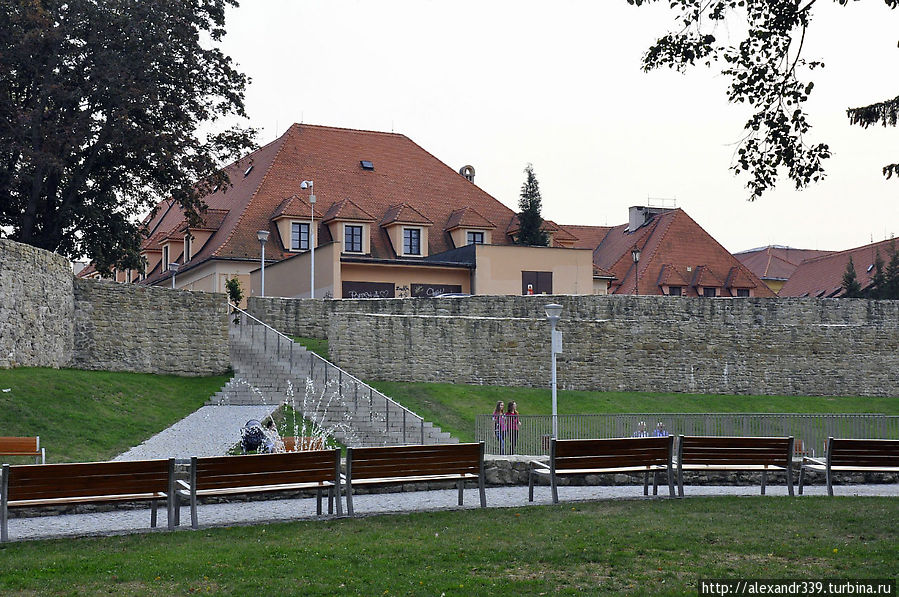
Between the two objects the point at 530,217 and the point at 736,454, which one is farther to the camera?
the point at 530,217

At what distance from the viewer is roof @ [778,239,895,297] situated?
227 ft

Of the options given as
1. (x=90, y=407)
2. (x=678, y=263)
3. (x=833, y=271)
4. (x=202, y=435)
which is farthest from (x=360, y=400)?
(x=833, y=271)

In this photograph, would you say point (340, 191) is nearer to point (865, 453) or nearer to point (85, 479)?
point (865, 453)

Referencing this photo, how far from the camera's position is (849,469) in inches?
535

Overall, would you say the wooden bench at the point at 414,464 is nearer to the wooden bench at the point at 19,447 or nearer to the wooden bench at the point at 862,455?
the wooden bench at the point at 862,455

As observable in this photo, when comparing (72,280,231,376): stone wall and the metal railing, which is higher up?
(72,280,231,376): stone wall

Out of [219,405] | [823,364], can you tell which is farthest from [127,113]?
[823,364]

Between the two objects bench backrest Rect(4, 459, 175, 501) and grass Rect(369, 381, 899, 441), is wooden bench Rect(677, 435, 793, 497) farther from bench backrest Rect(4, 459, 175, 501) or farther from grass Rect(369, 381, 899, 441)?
grass Rect(369, 381, 899, 441)

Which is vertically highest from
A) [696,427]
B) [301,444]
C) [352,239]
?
[352,239]

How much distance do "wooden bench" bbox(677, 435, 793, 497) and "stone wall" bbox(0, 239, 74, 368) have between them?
16.7m

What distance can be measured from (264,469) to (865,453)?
A: 7.54 m

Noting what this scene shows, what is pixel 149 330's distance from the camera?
100 feet

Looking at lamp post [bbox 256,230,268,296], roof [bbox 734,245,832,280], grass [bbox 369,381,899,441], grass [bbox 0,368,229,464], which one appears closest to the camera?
grass [bbox 0,368,229,464]

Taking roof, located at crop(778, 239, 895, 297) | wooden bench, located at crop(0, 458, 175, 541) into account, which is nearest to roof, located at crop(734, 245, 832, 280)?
roof, located at crop(778, 239, 895, 297)
